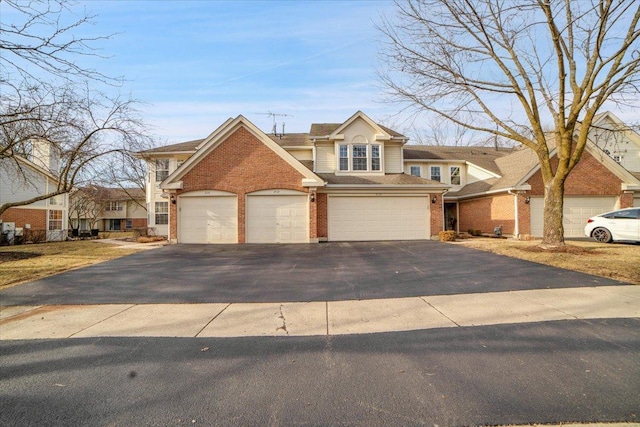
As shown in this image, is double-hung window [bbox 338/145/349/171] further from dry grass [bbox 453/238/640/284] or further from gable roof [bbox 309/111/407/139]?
dry grass [bbox 453/238/640/284]

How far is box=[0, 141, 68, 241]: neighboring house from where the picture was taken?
20.5m

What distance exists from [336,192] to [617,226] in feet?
39.6

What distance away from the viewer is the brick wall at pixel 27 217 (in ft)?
68.2

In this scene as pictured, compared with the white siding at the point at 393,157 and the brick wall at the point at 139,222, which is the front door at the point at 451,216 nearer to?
the white siding at the point at 393,157

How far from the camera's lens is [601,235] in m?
14.2

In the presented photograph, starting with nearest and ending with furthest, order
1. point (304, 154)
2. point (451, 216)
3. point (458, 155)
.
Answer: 1. point (304, 154)
2. point (451, 216)
3. point (458, 155)

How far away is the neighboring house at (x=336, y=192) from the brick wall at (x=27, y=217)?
39.9 ft

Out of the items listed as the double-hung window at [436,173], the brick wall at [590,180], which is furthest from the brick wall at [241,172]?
the brick wall at [590,180]

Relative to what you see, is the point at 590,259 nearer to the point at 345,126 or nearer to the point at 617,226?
the point at 617,226

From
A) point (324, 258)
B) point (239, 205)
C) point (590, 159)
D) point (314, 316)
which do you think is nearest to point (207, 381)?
point (314, 316)

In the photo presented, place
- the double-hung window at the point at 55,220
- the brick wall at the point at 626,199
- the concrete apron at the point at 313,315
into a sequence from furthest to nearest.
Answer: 1. the double-hung window at the point at 55,220
2. the brick wall at the point at 626,199
3. the concrete apron at the point at 313,315

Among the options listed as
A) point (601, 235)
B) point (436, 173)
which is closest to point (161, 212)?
point (436, 173)

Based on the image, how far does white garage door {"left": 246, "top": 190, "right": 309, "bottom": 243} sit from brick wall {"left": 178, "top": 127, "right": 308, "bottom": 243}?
1.14 ft

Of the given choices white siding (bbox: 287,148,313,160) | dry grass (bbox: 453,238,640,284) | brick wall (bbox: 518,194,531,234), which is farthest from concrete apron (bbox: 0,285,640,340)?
white siding (bbox: 287,148,313,160)
